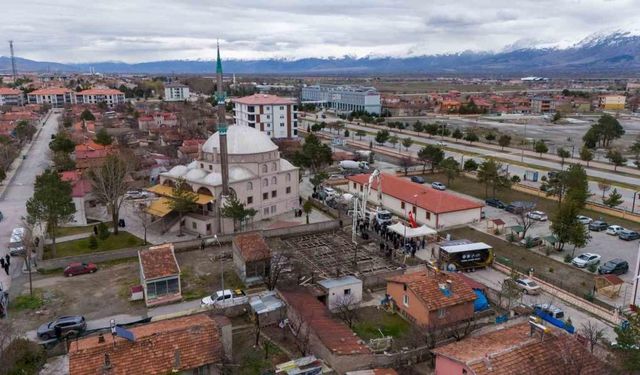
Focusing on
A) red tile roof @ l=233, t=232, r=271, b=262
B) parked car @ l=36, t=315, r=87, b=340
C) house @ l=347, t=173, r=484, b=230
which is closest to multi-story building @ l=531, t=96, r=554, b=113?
house @ l=347, t=173, r=484, b=230

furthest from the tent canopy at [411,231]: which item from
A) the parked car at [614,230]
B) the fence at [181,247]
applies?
the parked car at [614,230]

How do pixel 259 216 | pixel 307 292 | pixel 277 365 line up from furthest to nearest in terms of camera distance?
pixel 259 216
pixel 307 292
pixel 277 365

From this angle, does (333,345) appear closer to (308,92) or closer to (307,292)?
(307,292)

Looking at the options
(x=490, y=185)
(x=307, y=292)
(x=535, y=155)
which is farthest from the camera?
(x=535, y=155)

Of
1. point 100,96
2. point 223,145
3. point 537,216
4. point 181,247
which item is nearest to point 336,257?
point 181,247

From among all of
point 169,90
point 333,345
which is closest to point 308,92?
point 169,90

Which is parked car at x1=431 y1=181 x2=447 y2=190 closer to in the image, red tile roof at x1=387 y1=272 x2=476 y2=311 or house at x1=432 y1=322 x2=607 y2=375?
red tile roof at x1=387 y1=272 x2=476 y2=311

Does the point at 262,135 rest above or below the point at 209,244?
above
